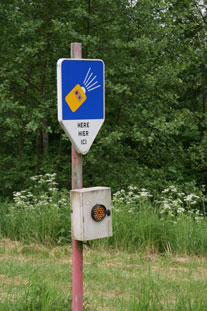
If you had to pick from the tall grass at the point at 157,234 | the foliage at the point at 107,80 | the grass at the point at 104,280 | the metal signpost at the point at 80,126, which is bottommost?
the grass at the point at 104,280

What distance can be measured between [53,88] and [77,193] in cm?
717

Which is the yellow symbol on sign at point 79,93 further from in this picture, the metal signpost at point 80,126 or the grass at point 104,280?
the grass at point 104,280

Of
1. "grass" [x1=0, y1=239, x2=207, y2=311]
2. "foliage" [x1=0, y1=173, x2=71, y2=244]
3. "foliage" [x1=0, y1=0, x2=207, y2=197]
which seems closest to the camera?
"grass" [x1=0, y1=239, x2=207, y2=311]

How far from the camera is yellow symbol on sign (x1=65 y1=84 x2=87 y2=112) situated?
122 inches

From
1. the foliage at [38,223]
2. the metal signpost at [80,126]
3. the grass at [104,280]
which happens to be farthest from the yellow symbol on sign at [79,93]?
the foliage at [38,223]

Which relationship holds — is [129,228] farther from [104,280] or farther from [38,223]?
[104,280]

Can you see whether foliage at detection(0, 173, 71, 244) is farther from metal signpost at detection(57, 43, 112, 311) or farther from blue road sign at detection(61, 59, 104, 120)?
blue road sign at detection(61, 59, 104, 120)

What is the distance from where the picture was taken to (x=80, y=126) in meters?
3.19

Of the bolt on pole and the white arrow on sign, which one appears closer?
the white arrow on sign

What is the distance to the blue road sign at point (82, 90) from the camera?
309 centimetres

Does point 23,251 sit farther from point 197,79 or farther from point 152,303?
point 197,79

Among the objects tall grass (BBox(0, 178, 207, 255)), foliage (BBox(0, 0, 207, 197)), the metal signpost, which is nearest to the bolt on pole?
the metal signpost

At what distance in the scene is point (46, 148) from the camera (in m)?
11.1

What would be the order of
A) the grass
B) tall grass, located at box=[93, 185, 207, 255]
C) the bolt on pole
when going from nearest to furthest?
the bolt on pole, the grass, tall grass, located at box=[93, 185, 207, 255]
